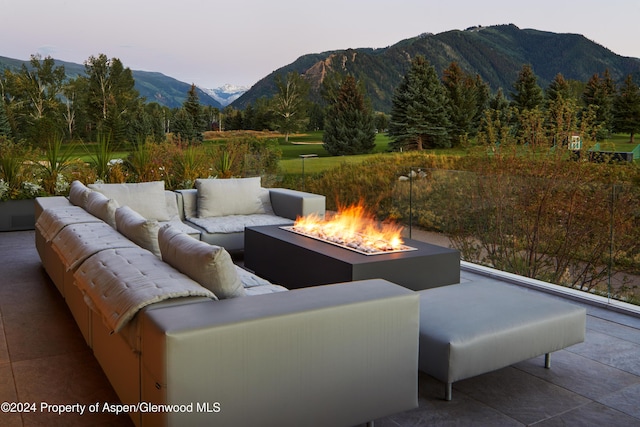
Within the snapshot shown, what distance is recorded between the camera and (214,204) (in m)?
5.92

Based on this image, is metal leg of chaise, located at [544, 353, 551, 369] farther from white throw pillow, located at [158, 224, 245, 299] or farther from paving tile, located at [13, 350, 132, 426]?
paving tile, located at [13, 350, 132, 426]

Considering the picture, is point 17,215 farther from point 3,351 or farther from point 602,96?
point 602,96

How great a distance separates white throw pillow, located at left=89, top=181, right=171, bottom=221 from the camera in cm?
539

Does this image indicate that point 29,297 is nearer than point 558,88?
Yes

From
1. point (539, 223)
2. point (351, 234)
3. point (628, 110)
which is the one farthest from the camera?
point (628, 110)

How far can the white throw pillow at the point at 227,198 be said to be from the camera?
592 centimetres

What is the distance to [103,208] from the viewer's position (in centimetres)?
397

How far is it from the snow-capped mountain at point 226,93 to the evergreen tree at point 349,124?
376cm

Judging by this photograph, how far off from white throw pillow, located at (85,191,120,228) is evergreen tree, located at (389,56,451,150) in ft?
55.2

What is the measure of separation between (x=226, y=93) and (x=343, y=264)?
1542 cm

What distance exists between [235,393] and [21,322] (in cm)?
241

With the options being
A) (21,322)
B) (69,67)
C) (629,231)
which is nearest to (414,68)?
(69,67)

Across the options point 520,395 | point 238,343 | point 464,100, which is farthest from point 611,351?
point 464,100

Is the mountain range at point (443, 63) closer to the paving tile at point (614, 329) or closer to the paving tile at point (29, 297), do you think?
the paving tile at point (29, 297)
